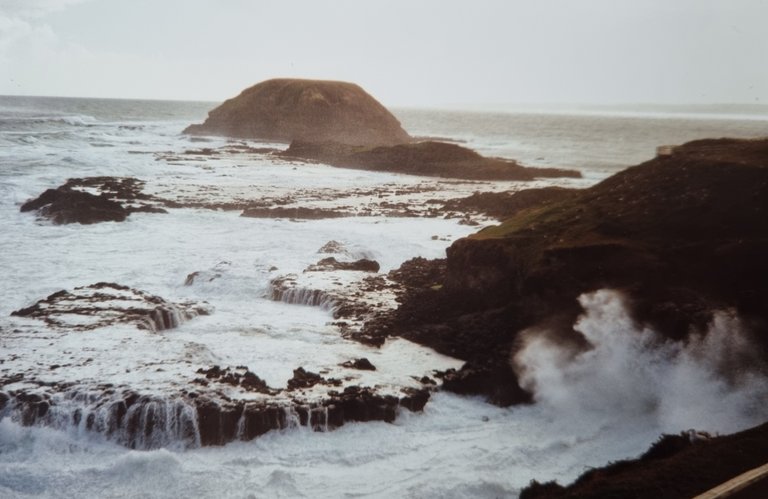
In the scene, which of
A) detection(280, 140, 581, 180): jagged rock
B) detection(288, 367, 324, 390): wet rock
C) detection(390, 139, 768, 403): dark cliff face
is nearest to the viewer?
detection(288, 367, 324, 390): wet rock

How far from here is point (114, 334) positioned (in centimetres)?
1400

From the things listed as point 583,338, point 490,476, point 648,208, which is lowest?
point 490,476

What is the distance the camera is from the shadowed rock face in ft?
253

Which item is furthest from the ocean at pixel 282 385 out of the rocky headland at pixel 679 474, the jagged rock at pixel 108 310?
the rocky headland at pixel 679 474

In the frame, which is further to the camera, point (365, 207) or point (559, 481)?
point (365, 207)

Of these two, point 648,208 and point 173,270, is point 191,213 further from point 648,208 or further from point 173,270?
point 648,208

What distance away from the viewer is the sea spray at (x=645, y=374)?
10609 mm

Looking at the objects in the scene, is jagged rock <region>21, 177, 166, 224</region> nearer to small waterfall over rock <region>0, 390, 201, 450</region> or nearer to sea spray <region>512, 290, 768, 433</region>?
small waterfall over rock <region>0, 390, 201, 450</region>

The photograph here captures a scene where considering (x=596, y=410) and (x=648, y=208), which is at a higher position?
(x=648, y=208)

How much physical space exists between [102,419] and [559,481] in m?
7.61

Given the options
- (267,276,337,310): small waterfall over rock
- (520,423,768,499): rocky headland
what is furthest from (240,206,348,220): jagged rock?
(520,423,768,499): rocky headland

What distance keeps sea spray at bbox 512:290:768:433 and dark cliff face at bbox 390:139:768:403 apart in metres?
0.29

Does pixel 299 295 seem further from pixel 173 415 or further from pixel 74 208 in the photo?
pixel 74 208

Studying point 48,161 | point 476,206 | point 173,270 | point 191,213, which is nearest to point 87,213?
point 191,213
